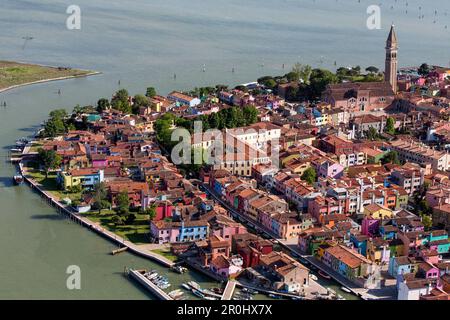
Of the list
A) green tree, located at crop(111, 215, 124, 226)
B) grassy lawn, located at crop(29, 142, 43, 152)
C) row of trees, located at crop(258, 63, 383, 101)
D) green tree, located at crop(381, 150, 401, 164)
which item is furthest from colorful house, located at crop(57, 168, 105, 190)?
row of trees, located at crop(258, 63, 383, 101)

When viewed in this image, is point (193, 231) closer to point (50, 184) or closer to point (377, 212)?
point (377, 212)

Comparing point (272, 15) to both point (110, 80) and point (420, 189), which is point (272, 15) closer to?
point (110, 80)

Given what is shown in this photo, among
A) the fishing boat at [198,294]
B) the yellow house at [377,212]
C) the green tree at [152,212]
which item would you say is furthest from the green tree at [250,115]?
the fishing boat at [198,294]

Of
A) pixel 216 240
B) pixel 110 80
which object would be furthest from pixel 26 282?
pixel 110 80

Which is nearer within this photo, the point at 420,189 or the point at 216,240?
the point at 216,240

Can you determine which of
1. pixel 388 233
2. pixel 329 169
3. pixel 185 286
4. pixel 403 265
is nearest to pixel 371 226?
pixel 388 233

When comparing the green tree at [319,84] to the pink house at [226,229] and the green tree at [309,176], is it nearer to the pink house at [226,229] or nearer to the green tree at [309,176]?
the green tree at [309,176]
